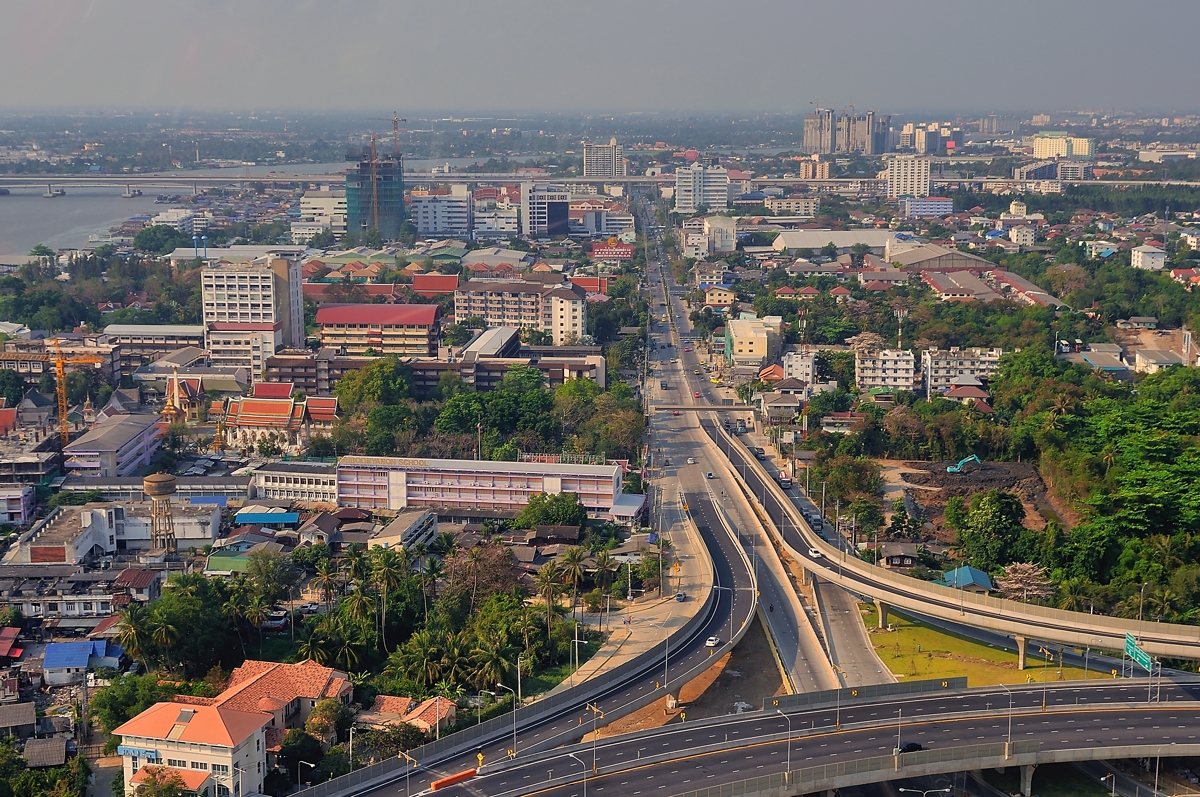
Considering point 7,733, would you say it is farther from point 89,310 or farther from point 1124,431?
point 89,310

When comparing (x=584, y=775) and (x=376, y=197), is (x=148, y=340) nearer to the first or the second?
(x=376, y=197)

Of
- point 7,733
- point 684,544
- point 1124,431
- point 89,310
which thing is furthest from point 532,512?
point 89,310

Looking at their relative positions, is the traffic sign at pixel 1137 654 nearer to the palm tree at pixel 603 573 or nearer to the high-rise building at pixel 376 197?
the palm tree at pixel 603 573

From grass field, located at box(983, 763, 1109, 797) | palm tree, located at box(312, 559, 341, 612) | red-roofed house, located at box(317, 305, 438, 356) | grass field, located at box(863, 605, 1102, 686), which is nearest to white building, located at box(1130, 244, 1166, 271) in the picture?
red-roofed house, located at box(317, 305, 438, 356)

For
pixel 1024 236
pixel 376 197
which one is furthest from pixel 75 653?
pixel 1024 236

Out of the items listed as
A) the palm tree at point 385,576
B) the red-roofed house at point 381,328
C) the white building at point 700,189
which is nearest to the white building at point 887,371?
the red-roofed house at point 381,328

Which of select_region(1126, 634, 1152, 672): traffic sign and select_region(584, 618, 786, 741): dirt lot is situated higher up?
select_region(1126, 634, 1152, 672): traffic sign

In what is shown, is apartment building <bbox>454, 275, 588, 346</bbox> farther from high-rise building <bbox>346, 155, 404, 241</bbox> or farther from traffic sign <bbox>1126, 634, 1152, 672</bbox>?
traffic sign <bbox>1126, 634, 1152, 672</bbox>
